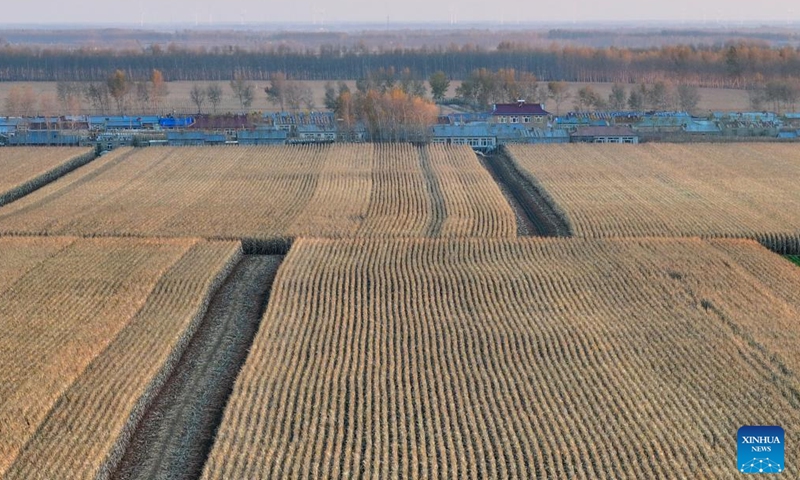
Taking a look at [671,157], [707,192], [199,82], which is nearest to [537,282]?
[707,192]

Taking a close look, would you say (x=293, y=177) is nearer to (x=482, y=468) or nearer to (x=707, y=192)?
(x=707, y=192)

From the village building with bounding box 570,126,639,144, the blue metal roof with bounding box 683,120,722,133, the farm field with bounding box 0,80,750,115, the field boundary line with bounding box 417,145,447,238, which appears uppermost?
the blue metal roof with bounding box 683,120,722,133

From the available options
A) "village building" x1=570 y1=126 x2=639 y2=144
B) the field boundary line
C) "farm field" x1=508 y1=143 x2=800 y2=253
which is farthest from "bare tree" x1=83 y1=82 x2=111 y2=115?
"village building" x1=570 y1=126 x2=639 y2=144

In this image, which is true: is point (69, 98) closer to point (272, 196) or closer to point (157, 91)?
point (157, 91)

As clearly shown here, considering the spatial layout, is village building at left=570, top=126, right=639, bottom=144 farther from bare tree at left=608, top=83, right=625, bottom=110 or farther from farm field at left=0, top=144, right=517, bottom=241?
bare tree at left=608, top=83, right=625, bottom=110

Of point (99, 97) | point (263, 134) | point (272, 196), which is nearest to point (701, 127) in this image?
point (263, 134)

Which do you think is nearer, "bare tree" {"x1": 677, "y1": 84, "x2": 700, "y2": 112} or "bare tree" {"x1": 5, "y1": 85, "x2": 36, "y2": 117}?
"bare tree" {"x1": 677, "y1": 84, "x2": 700, "y2": 112}

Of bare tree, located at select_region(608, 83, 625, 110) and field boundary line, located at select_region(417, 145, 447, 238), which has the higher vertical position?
bare tree, located at select_region(608, 83, 625, 110)
